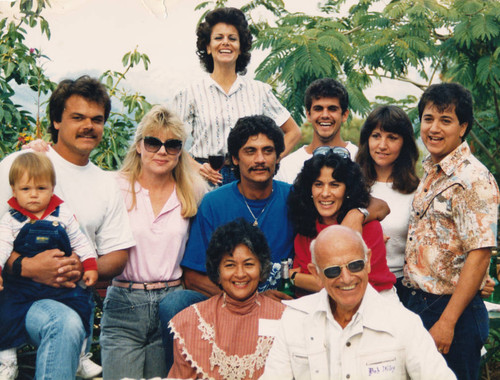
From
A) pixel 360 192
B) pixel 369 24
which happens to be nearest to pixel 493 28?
pixel 369 24

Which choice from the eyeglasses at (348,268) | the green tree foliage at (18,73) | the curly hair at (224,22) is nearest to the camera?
the eyeglasses at (348,268)

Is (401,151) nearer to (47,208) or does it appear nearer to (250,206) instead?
(250,206)

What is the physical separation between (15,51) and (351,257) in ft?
14.9

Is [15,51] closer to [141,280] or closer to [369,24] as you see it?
[141,280]

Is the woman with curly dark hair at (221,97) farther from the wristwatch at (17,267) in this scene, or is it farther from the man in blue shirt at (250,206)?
the wristwatch at (17,267)

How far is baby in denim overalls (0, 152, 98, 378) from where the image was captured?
3693 mm

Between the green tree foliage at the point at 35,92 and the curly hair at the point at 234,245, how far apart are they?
9.29 ft

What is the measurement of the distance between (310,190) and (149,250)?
1.23m

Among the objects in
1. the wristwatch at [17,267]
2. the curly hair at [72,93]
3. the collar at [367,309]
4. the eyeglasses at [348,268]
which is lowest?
the collar at [367,309]

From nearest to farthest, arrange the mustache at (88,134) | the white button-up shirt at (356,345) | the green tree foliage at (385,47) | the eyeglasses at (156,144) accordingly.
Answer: the white button-up shirt at (356,345) < the mustache at (88,134) < the eyeglasses at (156,144) < the green tree foliage at (385,47)

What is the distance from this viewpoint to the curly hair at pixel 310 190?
4.03m

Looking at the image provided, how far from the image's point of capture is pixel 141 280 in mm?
4352

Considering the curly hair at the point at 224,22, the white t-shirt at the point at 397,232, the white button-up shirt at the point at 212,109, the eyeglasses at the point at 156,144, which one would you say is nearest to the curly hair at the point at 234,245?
the eyeglasses at the point at 156,144

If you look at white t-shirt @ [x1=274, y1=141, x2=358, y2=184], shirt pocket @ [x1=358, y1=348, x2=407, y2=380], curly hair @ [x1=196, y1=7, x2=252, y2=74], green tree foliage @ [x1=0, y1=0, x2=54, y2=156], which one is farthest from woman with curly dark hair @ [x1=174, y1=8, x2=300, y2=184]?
shirt pocket @ [x1=358, y1=348, x2=407, y2=380]
